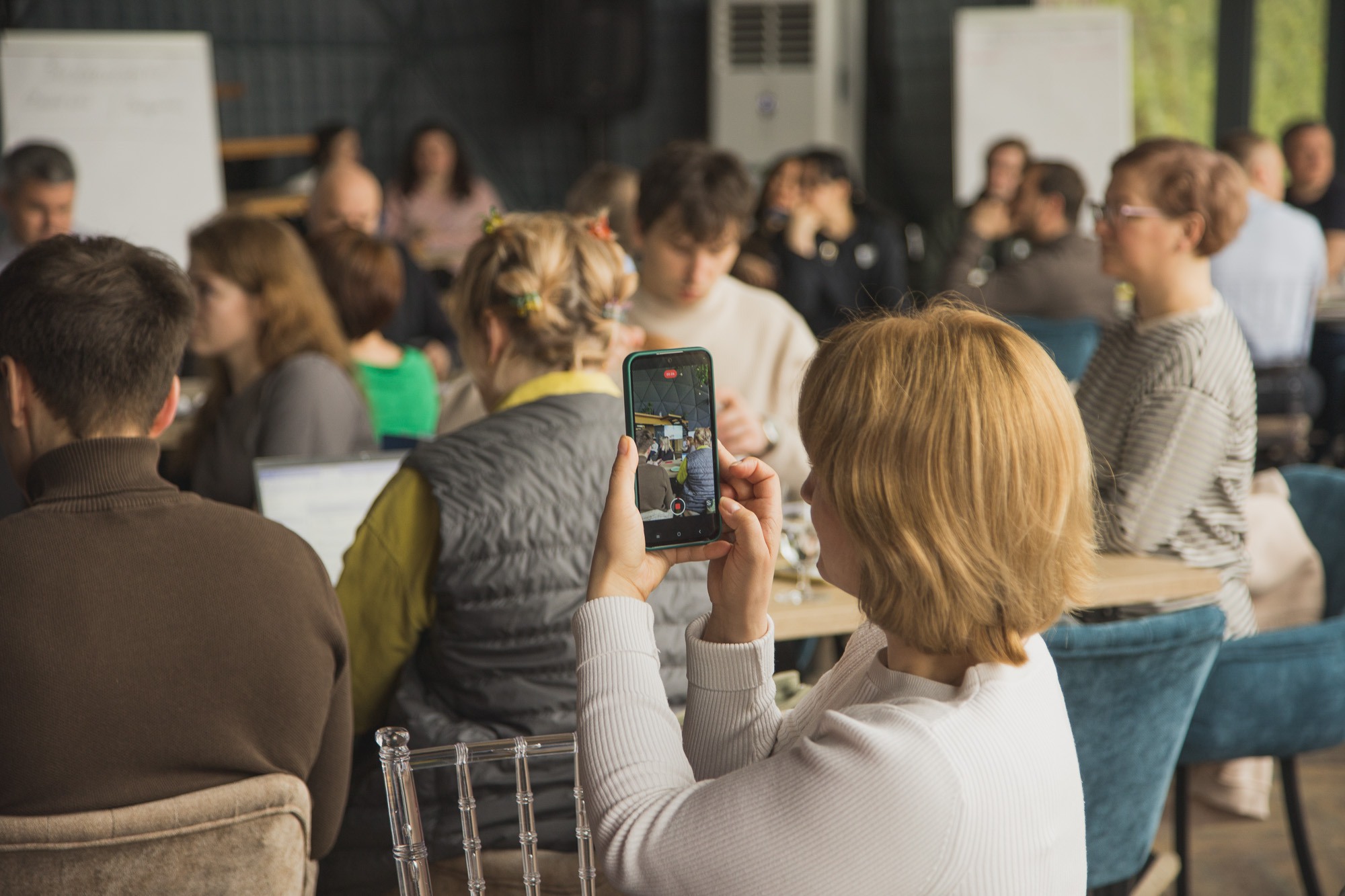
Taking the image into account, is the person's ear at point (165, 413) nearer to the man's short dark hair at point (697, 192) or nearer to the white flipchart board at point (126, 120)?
the man's short dark hair at point (697, 192)

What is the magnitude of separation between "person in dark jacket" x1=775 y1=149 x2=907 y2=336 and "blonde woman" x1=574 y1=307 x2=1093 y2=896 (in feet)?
13.1

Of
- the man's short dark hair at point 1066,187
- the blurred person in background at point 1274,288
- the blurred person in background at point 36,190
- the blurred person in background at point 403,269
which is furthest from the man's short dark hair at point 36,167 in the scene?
the blurred person in background at point 1274,288

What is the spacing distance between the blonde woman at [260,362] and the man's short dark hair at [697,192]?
830mm

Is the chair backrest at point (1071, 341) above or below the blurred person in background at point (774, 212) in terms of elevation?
below

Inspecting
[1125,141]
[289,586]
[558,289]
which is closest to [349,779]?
[289,586]

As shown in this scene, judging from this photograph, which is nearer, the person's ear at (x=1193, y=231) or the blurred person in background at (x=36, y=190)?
the person's ear at (x=1193, y=231)

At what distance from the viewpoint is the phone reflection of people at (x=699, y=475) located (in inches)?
47.8

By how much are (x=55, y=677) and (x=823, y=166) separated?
188 inches

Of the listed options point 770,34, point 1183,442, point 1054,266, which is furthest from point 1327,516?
point 770,34

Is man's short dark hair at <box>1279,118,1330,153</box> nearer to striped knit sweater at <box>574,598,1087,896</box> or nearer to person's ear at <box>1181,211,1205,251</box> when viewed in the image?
person's ear at <box>1181,211,1205,251</box>

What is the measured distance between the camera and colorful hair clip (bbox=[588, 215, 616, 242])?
2076 mm

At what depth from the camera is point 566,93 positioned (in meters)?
8.47

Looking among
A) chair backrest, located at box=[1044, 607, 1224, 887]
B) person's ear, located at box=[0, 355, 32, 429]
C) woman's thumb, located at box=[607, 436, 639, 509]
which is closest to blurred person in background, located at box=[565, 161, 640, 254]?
chair backrest, located at box=[1044, 607, 1224, 887]

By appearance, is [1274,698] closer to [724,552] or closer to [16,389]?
[724,552]
